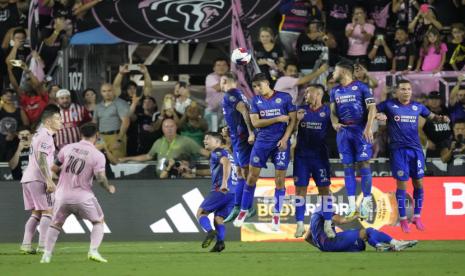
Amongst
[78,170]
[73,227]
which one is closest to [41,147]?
[78,170]

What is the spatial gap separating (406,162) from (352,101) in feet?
5.68

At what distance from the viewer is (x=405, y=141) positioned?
65.1ft

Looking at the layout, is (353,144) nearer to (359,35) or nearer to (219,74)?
(219,74)

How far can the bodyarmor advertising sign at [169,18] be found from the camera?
24.6m

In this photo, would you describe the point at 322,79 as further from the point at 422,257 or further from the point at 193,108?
the point at 422,257

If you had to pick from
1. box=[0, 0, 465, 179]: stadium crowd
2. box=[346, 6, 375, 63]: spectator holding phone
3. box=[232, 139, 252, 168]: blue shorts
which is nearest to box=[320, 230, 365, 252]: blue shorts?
box=[232, 139, 252, 168]: blue shorts

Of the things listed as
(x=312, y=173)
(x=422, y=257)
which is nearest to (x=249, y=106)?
(x=312, y=173)

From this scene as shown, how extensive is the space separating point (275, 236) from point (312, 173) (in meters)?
3.66

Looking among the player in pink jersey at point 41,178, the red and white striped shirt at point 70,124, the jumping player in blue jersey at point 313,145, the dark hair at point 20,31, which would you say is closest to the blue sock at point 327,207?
the jumping player in blue jersey at point 313,145

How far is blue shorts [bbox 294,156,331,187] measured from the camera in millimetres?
19375

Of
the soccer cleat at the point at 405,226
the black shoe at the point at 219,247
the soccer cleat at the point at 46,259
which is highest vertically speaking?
the soccer cleat at the point at 46,259

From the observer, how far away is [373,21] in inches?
1006

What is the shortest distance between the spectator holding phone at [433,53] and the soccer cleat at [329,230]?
702 cm

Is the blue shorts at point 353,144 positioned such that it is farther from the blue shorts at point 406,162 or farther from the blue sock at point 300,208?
the blue sock at point 300,208
